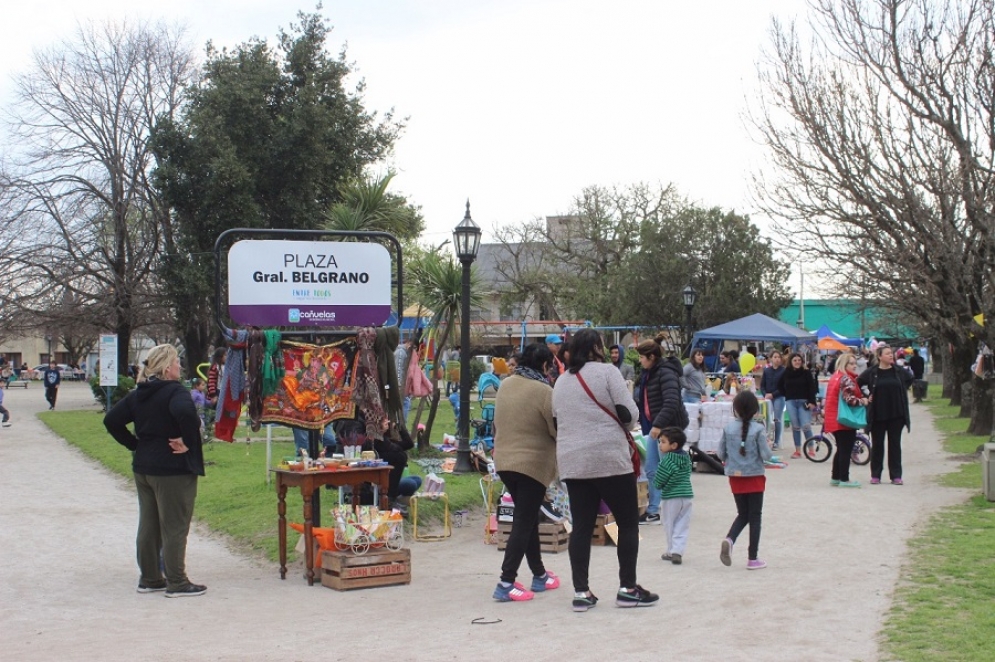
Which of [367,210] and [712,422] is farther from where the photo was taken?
[367,210]

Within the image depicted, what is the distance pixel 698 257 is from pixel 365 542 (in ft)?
127

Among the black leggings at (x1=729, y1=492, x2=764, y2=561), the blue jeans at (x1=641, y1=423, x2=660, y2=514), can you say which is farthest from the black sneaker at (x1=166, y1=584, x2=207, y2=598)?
the blue jeans at (x1=641, y1=423, x2=660, y2=514)

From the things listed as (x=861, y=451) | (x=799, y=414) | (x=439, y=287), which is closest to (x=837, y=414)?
(x=861, y=451)

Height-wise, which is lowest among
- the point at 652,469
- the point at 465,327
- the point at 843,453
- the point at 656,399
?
the point at 843,453

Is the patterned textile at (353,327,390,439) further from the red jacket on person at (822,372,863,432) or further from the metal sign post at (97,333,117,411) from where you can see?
the metal sign post at (97,333,117,411)

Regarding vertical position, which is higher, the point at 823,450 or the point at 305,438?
the point at 305,438

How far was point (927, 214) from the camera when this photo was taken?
16328 millimetres

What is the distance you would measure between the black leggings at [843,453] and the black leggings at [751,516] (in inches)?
214

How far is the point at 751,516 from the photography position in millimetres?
8617

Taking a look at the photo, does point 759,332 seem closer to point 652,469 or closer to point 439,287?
point 439,287

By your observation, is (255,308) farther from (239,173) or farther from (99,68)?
(99,68)

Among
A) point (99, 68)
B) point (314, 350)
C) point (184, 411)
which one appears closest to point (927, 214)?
point (314, 350)

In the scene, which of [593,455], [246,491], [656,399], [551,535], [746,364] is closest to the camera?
[593,455]

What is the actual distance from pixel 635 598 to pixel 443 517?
4.07 metres
